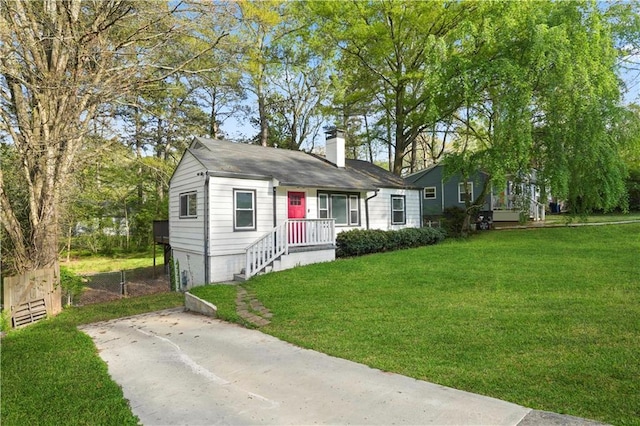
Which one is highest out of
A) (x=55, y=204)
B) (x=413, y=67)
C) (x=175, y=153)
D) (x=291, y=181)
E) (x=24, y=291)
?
(x=413, y=67)

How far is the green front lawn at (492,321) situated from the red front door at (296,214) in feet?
3.91

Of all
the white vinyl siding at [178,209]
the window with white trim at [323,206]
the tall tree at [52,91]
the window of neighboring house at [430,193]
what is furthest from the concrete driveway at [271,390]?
the window of neighboring house at [430,193]

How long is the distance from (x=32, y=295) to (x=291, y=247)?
245 inches

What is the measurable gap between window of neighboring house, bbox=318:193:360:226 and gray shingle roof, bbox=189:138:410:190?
1.87 feet

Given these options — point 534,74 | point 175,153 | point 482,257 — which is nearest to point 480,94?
point 534,74

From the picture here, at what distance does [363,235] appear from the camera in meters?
13.2

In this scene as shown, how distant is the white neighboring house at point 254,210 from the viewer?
10508 mm

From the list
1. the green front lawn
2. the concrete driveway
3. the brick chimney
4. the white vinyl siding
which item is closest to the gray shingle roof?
the brick chimney

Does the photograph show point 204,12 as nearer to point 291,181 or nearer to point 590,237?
point 291,181

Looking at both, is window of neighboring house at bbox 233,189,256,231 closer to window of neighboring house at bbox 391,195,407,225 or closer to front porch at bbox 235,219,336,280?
front porch at bbox 235,219,336,280

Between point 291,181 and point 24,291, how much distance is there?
7249 millimetres

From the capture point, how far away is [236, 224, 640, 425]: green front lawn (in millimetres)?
3389

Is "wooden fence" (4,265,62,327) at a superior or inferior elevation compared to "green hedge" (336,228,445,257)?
inferior

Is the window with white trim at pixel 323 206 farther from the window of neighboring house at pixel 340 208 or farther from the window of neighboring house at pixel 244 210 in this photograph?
the window of neighboring house at pixel 244 210
